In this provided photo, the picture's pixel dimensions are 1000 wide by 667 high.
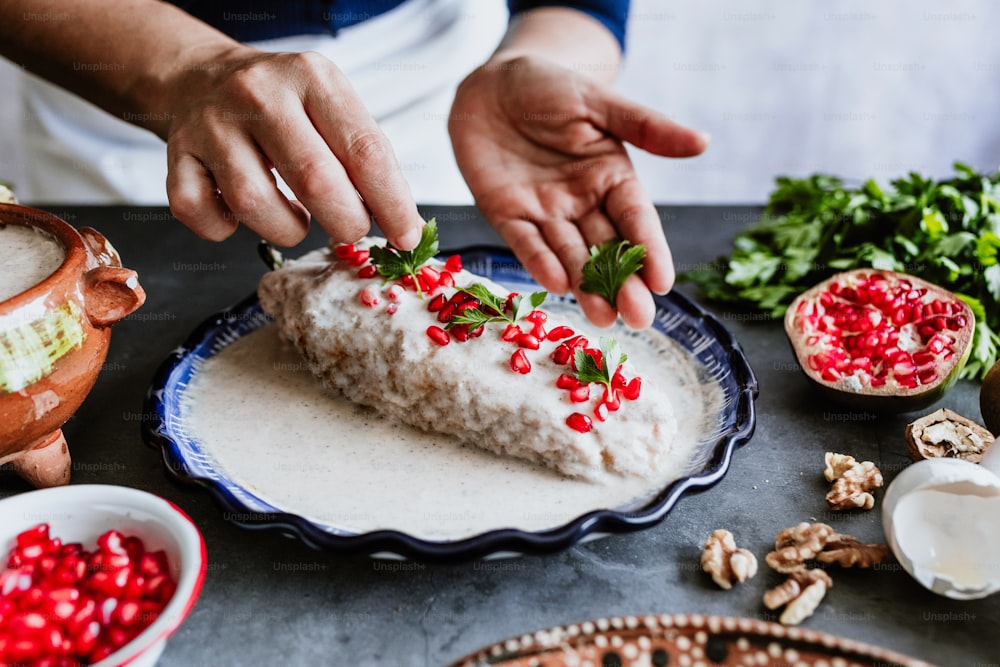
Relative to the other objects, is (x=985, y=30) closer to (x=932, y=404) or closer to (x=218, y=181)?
(x=932, y=404)

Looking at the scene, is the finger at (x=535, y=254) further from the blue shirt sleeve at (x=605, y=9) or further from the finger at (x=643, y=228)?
the blue shirt sleeve at (x=605, y=9)

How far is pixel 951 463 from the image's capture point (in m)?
1.68

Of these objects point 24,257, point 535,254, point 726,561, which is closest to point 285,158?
point 24,257

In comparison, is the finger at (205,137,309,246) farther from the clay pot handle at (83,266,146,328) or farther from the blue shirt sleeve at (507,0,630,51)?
the blue shirt sleeve at (507,0,630,51)

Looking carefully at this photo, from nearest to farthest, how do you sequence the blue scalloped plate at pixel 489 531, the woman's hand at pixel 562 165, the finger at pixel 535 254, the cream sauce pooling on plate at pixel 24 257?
the blue scalloped plate at pixel 489 531, the cream sauce pooling on plate at pixel 24 257, the woman's hand at pixel 562 165, the finger at pixel 535 254

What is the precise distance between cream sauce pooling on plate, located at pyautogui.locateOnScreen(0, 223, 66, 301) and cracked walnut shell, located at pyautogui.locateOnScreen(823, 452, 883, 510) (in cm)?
185

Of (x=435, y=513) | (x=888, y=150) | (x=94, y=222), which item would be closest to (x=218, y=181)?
(x=435, y=513)

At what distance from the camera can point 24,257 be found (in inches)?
73.9

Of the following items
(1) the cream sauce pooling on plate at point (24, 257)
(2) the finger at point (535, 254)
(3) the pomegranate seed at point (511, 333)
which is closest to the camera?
(1) the cream sauce pooling on plate at point (24, 257)

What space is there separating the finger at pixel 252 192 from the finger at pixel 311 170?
4cm

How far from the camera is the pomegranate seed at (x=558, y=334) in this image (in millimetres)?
2182

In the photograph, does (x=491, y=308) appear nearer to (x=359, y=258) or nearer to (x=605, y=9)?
(x=359, y=258)

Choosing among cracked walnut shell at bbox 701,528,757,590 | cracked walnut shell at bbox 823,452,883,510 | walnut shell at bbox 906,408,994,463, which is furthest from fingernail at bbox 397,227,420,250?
walnut shell at bbox 906,408,994,463

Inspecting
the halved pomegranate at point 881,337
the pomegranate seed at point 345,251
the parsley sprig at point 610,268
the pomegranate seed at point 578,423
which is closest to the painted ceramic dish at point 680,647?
the pomegranate seed at point 578,423
